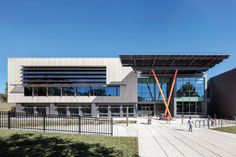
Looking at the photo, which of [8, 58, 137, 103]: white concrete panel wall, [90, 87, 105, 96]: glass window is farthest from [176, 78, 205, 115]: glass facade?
[90, 87, 105, 96]: glass window

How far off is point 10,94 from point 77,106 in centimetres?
1359

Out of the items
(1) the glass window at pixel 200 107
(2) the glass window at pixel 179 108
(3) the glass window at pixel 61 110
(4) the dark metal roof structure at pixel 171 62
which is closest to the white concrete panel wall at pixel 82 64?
(3) the glass window at pixel 61 110

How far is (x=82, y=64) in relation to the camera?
43.2 meters

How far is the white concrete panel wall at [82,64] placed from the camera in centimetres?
4306

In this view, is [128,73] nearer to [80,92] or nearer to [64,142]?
[80,92]

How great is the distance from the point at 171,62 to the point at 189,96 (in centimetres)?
1008

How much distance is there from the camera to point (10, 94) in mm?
43000

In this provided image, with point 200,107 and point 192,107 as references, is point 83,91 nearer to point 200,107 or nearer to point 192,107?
point 192,107

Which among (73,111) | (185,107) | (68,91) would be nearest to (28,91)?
(68,91)

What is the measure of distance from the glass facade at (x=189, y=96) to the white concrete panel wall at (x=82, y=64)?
920cm

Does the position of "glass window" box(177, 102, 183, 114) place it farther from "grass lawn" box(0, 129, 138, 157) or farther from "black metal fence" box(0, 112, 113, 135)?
"grass lawn" box(0, 129, 138, 157)

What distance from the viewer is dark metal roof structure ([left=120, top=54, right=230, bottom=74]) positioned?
116ft

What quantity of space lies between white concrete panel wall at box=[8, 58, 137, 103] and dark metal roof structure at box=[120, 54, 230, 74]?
3771mm

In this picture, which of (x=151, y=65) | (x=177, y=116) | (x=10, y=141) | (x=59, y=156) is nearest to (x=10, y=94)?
(x=151, y=65)
